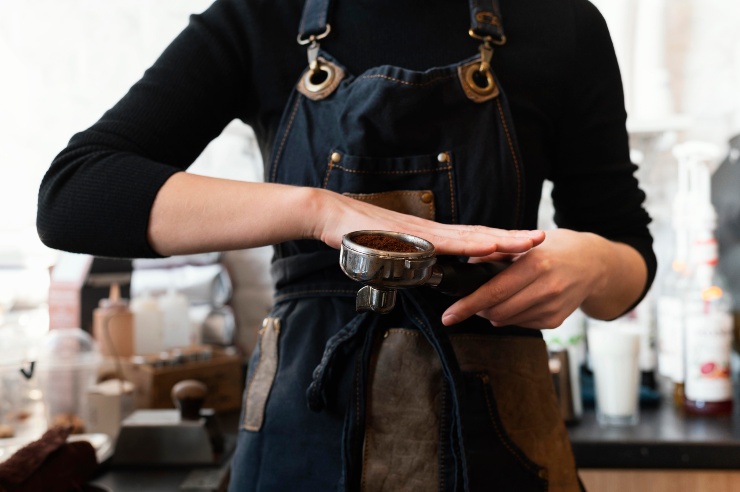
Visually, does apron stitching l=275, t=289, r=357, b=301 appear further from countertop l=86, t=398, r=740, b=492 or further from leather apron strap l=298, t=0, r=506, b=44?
countertop l=86, t=398, r=740, b=492

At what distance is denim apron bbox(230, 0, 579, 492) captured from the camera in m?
0.86

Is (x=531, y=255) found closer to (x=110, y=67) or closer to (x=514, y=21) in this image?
(x=514, y=21)

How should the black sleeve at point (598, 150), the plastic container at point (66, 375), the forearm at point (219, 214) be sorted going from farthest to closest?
1. the plastic container at point (66, 375)
2. the black sleeve at point (598, 150)
3. the forearm at point (219, 214)

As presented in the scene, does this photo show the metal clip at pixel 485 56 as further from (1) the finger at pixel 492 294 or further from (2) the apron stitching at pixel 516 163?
(1) the finger at pixel 492 294

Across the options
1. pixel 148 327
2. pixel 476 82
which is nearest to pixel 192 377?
pixel 148 327

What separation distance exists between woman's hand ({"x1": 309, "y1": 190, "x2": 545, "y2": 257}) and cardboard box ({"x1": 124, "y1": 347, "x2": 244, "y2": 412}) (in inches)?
43.9

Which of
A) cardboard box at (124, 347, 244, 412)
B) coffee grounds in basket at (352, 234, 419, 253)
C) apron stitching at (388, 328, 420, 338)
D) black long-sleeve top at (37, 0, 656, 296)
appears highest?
black long-sleeve top at (37, 0, 656, 296)

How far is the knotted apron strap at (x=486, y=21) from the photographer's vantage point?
97cm

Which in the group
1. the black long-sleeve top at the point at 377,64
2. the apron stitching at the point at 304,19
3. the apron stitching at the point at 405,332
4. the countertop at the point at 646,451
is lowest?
the countertop at the point at 646,451

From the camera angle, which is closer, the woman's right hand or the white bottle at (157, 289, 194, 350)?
the woman's right hand

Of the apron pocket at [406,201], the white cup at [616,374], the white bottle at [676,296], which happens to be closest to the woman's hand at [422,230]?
the apron pocket at [406,201]

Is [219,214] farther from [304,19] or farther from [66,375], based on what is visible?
[66,375]

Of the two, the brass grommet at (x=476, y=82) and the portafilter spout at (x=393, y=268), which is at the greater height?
the brass grommet at (x=476, y=82)

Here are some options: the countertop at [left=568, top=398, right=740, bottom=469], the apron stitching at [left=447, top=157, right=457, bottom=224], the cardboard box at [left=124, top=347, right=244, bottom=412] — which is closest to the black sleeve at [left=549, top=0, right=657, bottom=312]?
the apron stitching at [left=447, top=157, right=457, bottom=224]
